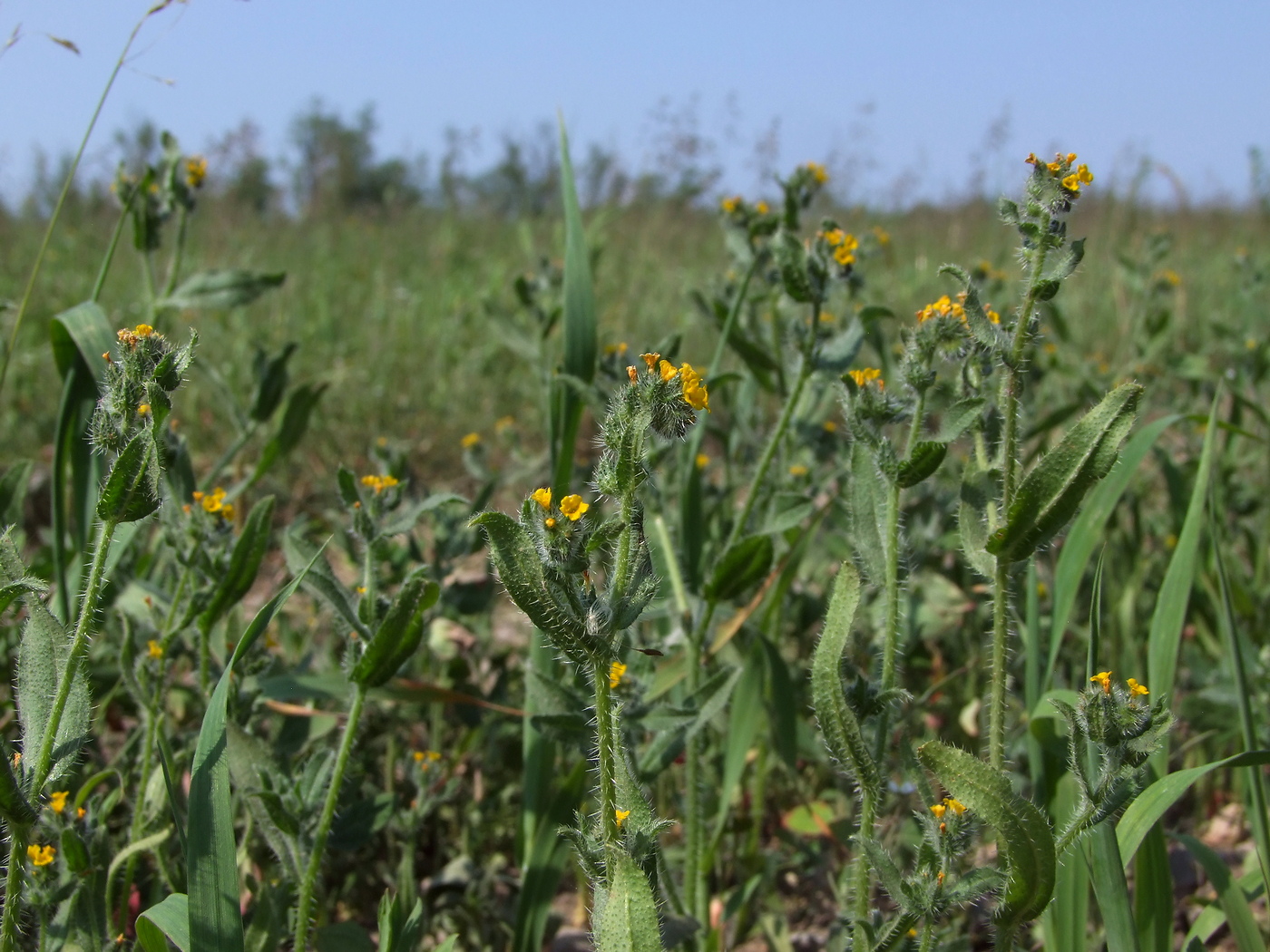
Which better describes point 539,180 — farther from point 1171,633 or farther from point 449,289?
point 1171,633

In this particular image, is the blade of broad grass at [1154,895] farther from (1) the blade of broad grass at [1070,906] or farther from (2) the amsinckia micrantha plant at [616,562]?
(2) the amsinckia micrantha plant at [616,562]

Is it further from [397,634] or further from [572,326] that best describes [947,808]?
[572,326]

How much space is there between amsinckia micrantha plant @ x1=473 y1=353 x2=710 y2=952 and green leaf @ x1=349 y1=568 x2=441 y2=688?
0.34 m

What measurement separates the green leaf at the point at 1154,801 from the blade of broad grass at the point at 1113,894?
2.0 inches

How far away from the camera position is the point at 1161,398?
411 centimetres

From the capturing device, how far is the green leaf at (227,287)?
2334mm

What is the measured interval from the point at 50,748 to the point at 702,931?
41.2 inches

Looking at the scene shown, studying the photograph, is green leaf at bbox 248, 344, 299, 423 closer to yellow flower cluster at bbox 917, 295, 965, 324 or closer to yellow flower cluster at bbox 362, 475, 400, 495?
yellow flower cluster at bbox 362, 475, 400, 495

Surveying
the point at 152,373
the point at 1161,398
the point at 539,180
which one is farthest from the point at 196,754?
the point at 539,180

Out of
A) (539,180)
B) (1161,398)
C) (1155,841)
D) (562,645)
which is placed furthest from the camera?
(539,180)

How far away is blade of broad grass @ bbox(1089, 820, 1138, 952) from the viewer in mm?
1241

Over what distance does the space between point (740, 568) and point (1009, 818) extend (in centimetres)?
72

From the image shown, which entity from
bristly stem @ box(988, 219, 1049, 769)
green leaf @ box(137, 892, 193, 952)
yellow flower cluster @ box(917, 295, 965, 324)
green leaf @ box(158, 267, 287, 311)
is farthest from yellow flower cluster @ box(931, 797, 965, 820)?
green leaf @ box(158, 267, 287, 311)

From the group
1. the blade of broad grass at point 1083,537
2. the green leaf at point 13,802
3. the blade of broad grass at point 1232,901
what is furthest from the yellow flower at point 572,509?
the blade of broad grass at point 1232,901
